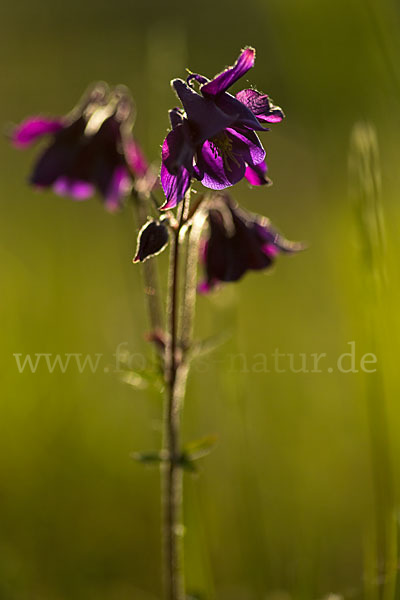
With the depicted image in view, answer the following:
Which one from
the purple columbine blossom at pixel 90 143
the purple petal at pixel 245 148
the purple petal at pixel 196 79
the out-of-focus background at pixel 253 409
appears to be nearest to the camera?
the purple petal at pixel 196 79

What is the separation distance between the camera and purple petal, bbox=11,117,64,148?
2.47 m

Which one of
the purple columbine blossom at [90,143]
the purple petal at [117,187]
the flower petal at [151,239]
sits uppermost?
the purple columbine blossom at [90,143]

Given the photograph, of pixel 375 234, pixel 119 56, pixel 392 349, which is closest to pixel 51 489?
pixel 392 349

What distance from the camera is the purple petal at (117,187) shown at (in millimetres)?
2535

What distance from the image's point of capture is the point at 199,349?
83.9 inches

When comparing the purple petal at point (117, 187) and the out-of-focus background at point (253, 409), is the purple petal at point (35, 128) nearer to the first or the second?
the purple petal at point (117, 187)

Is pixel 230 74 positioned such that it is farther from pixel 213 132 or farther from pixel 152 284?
pixel 152 284

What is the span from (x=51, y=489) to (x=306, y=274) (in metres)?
2.68

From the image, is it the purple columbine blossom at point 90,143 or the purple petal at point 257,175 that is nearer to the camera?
the purple petal at point 257,175

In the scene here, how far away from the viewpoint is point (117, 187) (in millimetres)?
2566

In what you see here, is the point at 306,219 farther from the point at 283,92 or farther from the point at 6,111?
the point at 6,111

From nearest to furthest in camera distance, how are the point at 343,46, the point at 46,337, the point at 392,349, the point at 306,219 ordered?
the point at 392,349 → the point at 343,46 → the point at 46,337 → the point at 306,219

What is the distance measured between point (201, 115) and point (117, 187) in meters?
1.03

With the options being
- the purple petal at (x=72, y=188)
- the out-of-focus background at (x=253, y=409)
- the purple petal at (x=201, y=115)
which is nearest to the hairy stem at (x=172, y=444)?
the out-of-focus background at (x=253, y=409)
